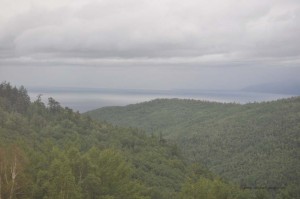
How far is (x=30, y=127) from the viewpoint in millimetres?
103250

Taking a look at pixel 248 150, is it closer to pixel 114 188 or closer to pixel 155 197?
pixel 155 197

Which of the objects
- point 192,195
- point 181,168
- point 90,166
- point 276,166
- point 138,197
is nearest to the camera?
point 90,166

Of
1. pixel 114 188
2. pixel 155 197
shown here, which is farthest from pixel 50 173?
pixel 155 197

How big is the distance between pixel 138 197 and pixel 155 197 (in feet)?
47.3

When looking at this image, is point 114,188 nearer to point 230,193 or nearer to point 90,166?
A: point 90,166

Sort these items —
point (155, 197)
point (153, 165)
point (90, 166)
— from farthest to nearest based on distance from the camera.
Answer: point (153, 165), point (155, 197), point (90, 166)

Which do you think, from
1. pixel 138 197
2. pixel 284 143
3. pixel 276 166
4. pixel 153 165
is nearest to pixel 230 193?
pixel 138 197

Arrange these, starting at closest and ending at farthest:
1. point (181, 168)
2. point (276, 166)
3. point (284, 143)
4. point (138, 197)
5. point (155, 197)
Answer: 1. point (138, 197)
2. point (155, 197)
3. point (181, 168)
4. point (276, 166)
5. point (284, 143)

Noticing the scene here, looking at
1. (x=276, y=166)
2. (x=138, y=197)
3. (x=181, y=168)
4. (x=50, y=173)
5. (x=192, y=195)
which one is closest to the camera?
(x=50, y=173)

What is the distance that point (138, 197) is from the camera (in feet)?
166

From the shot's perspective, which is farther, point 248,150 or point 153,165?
point 248,150

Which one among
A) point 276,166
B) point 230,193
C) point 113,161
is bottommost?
point 276,166

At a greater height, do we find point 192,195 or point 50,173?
point 50,173

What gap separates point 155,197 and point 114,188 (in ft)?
53.6
